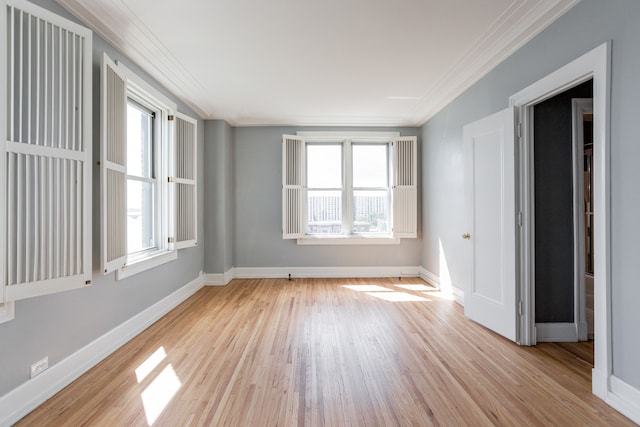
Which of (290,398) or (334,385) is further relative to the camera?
(334,385)

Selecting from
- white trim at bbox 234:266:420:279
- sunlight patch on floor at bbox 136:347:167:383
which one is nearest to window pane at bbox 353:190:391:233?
white trim at bbox 234:266:420:279

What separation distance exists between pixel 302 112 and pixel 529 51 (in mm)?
3056

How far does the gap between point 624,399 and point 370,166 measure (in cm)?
442

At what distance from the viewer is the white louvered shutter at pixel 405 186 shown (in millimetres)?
5543

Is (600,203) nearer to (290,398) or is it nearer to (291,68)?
(290,398)

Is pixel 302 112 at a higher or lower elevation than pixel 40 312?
higher

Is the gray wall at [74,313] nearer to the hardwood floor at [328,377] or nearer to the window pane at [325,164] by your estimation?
the hardwood floor at [328,377]

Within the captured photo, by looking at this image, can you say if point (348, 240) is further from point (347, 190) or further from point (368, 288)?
point (368, 288)

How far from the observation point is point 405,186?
5543 millimetres

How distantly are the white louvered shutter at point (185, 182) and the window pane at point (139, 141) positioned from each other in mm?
281

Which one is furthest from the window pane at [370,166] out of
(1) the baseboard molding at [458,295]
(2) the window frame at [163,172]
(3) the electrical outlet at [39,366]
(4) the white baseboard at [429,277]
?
(3) the electrical outlet at [39,366]

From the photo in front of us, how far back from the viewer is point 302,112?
5031 mm

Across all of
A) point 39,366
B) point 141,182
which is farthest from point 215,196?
point 39,366

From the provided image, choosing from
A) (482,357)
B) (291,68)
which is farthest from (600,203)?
(291,68)
